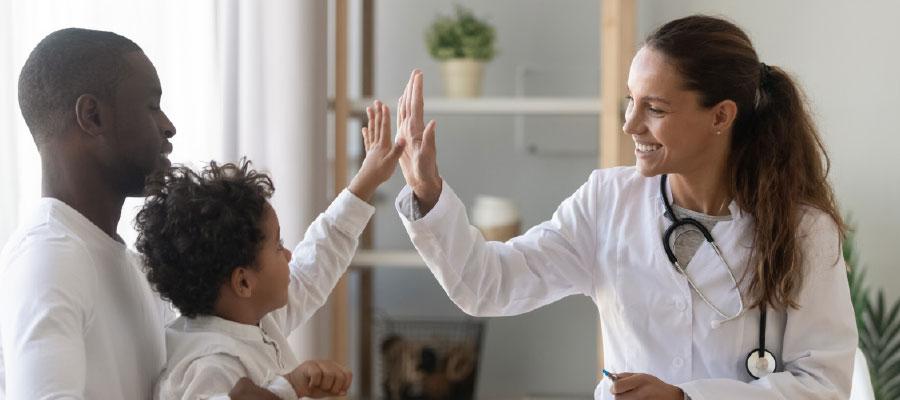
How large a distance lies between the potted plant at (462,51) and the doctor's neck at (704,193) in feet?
4.84

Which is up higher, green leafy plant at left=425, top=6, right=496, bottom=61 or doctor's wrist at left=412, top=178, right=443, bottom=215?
green leafy plant at left=425, top=6, right=496, bottom=61

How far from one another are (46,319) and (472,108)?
2025 mm

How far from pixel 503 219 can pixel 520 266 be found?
1424 millimetres

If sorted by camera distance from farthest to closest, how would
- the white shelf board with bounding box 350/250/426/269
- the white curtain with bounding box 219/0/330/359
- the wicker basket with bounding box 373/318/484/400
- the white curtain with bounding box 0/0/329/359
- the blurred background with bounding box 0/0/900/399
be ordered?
1. the wicker basket with bounding box 373/318/484/400
2. the white shelf board with bounding box 350/250/426/269
3. the white curtain with bounding box 219/0/330/359
4. the blurred background with bounding box 0/0/900/399
5. the white curtain with bounding box 0/0/329/359

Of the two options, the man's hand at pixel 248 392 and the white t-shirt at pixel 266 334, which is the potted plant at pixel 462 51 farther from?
the man's hand at pixel 248 392

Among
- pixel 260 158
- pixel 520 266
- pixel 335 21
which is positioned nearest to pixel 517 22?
pixel 335 21

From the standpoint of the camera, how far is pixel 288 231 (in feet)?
8.85

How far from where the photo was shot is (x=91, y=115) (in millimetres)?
1199

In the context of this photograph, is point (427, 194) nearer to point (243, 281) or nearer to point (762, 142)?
point (243, 281)

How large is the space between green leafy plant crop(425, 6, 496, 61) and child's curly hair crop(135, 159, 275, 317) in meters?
1.83

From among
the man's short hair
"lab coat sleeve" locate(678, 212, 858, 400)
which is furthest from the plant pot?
the man's short hair

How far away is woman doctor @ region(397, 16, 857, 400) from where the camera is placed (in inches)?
60.0

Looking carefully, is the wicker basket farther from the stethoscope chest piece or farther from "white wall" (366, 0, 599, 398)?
the stethoscope chest piece

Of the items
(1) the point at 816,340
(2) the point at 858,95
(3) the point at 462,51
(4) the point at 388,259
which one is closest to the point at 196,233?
(1) the point at 816,340
